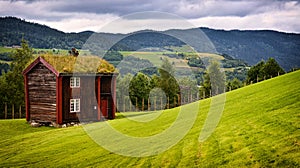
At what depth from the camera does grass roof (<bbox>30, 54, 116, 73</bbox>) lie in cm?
3800

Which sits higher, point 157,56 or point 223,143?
point 157,56

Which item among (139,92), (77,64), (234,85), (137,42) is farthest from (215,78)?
(77,64)

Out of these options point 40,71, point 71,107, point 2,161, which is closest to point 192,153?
point 2,161

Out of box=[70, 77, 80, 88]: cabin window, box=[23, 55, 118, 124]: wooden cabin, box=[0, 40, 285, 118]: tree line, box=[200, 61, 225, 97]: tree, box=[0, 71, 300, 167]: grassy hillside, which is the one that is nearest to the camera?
box=[0, 71, 300, 167]: grassy hillside

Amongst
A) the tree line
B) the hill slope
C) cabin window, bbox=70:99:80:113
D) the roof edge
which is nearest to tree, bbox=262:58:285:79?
the tree line

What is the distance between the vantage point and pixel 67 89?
124 feet

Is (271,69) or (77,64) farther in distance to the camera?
(271,69)

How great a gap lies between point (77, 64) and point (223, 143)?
82.7ft

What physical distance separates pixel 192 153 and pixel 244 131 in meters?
2.58

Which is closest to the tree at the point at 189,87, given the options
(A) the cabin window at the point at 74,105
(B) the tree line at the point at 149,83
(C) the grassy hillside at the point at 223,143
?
(B) the tree line at the point at 149,83

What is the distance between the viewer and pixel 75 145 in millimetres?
23234

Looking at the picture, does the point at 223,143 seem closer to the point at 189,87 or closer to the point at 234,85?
the point at 234,85

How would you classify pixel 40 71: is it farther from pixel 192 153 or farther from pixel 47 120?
pixel 192 153

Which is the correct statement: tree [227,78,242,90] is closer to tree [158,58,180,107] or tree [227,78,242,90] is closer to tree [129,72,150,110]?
tree [158,58,180,107]
